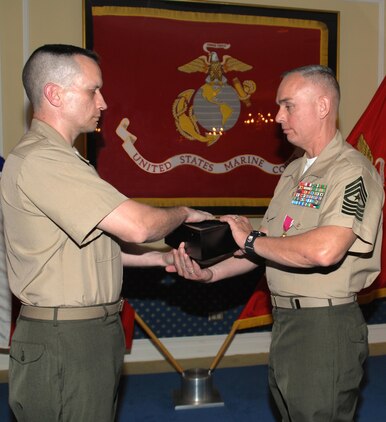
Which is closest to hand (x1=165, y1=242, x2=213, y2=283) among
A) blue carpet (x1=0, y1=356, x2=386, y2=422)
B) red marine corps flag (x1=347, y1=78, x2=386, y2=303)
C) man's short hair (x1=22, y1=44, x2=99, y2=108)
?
man's short hair (x1=22, y1=44, x2=99, y2=108)

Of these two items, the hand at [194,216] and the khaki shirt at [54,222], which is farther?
the hand at [194,216]

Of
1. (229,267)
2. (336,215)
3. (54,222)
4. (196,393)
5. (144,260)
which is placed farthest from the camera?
(196,393)

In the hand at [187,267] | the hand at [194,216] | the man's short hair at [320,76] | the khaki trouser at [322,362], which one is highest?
the man's short hair at [320,76]

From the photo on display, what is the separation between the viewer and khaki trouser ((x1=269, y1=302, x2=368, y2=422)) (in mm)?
2336

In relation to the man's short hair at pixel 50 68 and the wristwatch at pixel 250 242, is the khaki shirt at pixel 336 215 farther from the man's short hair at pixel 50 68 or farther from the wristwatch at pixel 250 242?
the man's short hair at pixel 50 68

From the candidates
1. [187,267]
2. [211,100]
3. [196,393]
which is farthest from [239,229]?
[211,100]

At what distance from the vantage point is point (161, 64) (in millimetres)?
4215

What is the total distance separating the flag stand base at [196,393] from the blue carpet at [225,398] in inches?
1.6

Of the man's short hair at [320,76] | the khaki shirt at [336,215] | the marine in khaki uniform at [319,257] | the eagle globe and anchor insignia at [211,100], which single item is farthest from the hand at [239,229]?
the eagle globe and anchor insignia at [211,100]

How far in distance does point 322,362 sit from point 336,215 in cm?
59

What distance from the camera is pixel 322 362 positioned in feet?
7.69

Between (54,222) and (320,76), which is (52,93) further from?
(320,76)

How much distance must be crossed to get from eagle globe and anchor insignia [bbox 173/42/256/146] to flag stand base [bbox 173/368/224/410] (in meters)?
1.63

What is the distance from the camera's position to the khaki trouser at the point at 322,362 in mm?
2336
